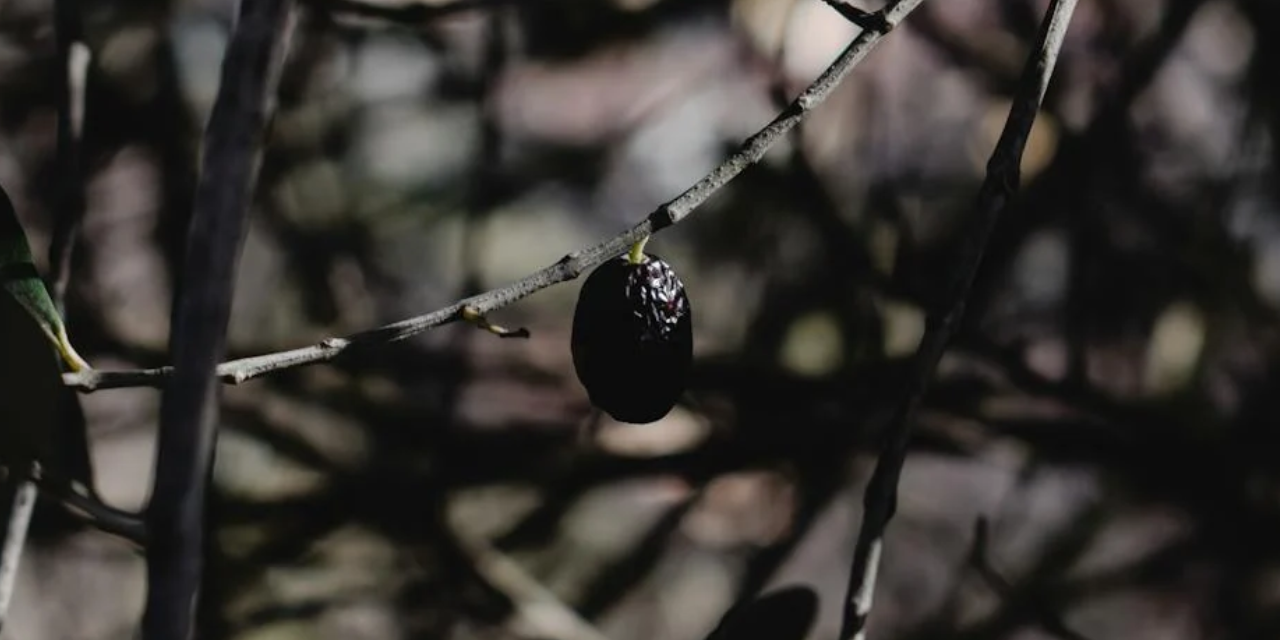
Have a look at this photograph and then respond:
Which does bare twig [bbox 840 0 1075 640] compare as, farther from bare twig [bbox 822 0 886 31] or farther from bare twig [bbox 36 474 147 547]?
bare twig [bbox 36 474 147 547]

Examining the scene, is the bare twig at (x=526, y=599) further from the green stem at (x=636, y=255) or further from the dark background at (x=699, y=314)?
the green stem at (x=636, y=255)

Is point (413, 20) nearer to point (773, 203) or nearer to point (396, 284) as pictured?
point (396, 284)

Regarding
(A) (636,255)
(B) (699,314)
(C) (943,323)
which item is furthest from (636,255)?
(B) (699,314)

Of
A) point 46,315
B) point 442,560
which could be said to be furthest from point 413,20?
point 46,315

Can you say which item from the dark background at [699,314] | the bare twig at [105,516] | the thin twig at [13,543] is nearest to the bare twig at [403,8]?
the dark background at [699,314]

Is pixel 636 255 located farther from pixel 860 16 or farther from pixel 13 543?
pixel 13 543
